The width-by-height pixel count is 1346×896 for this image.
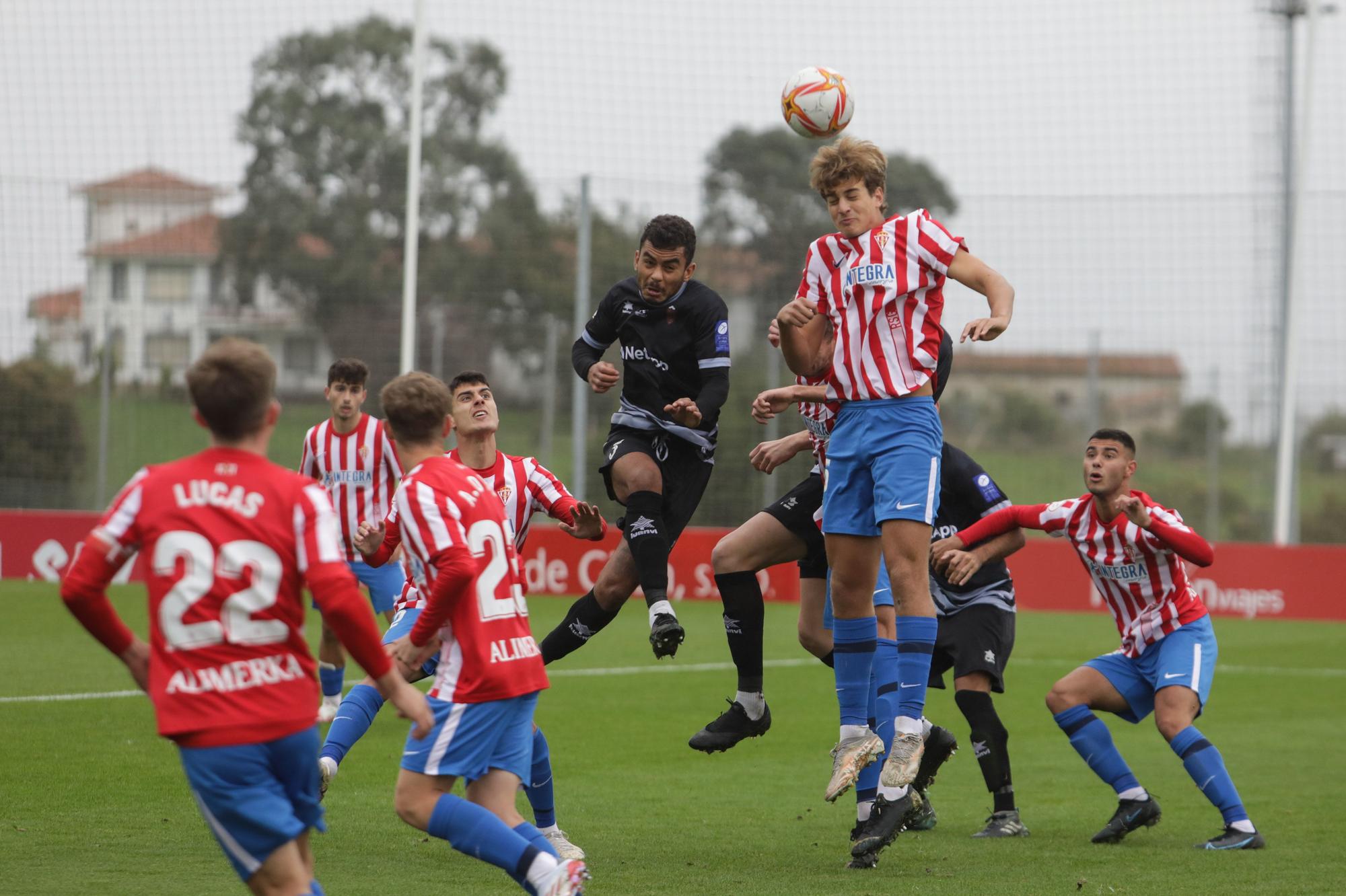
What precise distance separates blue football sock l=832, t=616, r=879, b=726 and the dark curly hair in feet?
6.25

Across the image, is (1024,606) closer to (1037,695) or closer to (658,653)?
(1037,695)

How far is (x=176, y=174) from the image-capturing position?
20344mm

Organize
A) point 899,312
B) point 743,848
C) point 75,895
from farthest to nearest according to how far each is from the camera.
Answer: point 743,848 → point 899,312 → point 75,895

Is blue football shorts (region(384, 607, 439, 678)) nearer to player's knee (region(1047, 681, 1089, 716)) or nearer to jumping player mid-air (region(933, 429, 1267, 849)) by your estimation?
jumping player mid-air (region(933, 429, 1267, 849))

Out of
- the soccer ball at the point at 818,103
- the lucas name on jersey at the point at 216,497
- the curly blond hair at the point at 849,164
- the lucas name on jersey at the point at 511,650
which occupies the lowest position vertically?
the lucas name on jersey at the point at 511,650

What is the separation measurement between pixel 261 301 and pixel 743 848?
1553cm

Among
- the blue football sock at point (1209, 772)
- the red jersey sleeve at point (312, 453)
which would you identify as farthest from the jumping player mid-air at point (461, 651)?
the red jersey sleeve at point (312, 453)

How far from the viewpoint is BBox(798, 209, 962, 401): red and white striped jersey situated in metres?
6.20

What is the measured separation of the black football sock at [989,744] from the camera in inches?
286

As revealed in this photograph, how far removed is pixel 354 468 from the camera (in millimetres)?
10578

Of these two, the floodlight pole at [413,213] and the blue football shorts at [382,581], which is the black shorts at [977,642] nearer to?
the blue football shorts at [382,581]

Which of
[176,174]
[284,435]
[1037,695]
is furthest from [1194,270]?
[176,174]

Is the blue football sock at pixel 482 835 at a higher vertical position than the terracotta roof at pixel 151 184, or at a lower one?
lower

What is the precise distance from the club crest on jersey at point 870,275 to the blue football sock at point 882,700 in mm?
1543
